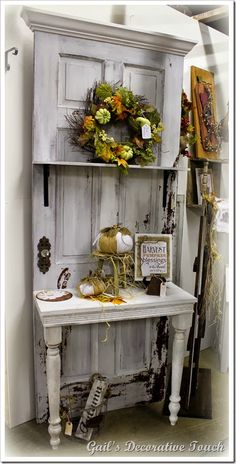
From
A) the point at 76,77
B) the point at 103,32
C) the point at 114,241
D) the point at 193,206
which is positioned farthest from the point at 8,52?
the point at 193,206

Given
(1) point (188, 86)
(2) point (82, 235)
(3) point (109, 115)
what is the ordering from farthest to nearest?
1. (1) point (188, 86)
2. (2) point (82, 235)
3. (3) point (109, 115)

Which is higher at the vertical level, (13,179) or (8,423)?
(13,179)

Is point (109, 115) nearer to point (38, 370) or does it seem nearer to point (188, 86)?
point (188, 86)

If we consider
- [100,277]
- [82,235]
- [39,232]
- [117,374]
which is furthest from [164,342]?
[39,232]

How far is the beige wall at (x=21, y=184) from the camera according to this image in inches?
79.0

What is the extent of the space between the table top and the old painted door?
0.78 ft

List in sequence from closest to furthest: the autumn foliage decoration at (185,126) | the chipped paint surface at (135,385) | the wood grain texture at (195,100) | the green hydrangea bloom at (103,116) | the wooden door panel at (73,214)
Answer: the green hydrangea bloom at (103,116), the wooden door panel at (73,214), the chipped paint surface at (135,385), the autumn foliage decoration at (185,126), the wood grain texture at (195,100)

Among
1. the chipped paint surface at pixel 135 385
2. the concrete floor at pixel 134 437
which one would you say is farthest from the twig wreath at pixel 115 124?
the concrete floor at pixel 134 437

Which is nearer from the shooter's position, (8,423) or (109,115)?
(109,115)

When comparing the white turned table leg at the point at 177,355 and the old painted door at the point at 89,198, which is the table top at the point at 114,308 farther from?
the old painted door at the point at 89,198

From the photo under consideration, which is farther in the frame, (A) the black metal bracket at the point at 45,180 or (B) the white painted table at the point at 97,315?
(A) the black metal bracket at the point at 45,180

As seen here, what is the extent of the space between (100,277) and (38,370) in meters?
0.61

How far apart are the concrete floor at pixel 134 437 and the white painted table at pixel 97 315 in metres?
0.10

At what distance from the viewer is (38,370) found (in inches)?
86.5
